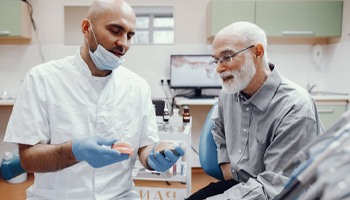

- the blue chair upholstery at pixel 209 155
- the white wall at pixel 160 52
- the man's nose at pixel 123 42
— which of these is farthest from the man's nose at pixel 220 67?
the white wall at pixel 160 52

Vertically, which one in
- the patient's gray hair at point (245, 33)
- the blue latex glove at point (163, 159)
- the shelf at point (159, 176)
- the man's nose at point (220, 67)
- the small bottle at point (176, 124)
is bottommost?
the shelf at point (159, 176)

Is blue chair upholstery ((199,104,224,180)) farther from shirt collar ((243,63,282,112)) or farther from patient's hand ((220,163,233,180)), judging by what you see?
shirt collar ((243,63,282,112))

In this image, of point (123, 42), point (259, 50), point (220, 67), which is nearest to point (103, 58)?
point (123, 42)

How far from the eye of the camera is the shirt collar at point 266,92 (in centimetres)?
131

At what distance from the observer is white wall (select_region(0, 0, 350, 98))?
11.3ft

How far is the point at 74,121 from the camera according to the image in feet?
3.96

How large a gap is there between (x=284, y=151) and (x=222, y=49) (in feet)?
1.75

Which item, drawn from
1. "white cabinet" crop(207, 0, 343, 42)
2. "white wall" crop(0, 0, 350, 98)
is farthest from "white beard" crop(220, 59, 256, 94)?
"white wall" crop(0, 0, 350, 98)

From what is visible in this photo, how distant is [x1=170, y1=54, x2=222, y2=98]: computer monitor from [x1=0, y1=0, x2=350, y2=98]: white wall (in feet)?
0.61

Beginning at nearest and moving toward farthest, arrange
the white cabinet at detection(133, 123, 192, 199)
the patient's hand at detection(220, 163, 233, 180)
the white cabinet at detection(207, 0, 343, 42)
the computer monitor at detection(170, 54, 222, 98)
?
the patient's hand at detection(220, 163, 233, 180), the white cabinet at detection(133, 123, 192, 199), the white cabinet at detection(207, 0, 343, 42), the computer monitor at detection(170, 54, 222, 98)

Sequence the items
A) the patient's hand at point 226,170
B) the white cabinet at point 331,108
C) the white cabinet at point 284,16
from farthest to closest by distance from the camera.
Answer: the white cabinet at point 284,16 → the white cabinet at point 331,108 → the patient's hand at point 226,170

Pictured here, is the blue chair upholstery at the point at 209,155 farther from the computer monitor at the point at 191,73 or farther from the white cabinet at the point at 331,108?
the white cabinet at the point at 331,108

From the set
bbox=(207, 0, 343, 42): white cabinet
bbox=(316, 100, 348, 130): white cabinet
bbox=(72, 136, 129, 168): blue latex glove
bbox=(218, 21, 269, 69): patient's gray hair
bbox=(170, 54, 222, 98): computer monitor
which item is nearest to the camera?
bbox=(72, 136, 129, 168): blue latex glove

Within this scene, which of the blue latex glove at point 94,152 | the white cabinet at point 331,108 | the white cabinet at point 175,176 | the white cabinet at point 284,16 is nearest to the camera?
the blue latex glove at point 94,152
